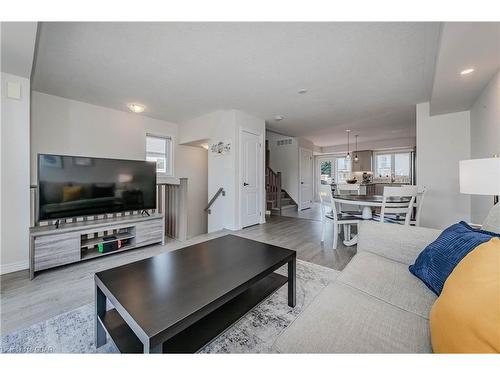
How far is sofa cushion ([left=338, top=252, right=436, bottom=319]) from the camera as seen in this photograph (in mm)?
1031

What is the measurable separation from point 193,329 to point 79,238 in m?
2.13

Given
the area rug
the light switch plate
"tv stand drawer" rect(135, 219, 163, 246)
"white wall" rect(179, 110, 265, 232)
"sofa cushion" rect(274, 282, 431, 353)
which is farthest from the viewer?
"white wall" rect(179, 110, 265, 232)

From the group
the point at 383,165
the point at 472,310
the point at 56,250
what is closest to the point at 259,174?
the point at 56,250

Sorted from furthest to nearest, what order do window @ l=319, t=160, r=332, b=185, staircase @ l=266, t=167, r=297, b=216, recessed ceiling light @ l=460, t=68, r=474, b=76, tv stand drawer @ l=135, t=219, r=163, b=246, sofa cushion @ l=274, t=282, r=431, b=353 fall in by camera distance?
window @ l=319, t=160, r=332, b=185
staircase @ l=266, t=167, r=297, b=216
tv stand drawer @ l=135, t=219, r=163, b=246
recessed ceiling light @ l=460, t=68, r=474, b=76
sofa cushion @ l=274, t=282, r=431, b=353

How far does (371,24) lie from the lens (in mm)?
1829

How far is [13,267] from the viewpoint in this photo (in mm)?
2350

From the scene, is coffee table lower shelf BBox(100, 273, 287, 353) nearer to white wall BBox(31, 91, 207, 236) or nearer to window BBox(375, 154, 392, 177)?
white wall BBox(31, 91, 207, 236)

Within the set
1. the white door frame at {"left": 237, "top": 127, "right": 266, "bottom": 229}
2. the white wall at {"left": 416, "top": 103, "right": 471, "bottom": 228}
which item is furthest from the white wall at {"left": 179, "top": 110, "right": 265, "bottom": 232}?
the white wall at {"left": 416, "top": 103, "right": 471, "bottom": 228}

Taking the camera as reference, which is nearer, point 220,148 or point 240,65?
point 240,65

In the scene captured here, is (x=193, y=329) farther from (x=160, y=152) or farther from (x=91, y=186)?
(x=160, y=152)

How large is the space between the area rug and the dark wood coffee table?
104 mm

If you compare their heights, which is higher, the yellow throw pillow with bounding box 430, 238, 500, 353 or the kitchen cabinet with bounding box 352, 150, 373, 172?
the kitchen cabinet with bounding box 352, 150, 373, 172
